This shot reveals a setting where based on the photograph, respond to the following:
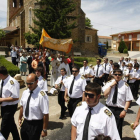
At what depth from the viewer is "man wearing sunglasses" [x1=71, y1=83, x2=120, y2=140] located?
92.7 inches

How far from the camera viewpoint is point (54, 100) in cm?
788

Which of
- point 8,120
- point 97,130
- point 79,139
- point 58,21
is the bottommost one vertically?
point 8,120

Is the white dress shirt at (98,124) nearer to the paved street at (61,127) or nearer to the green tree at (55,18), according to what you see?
the paved street at (61,127)

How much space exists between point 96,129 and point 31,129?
1.50m

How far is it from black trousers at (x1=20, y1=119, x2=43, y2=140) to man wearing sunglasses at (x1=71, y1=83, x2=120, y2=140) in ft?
3.36

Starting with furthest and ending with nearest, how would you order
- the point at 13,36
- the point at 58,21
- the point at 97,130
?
the point at 13,36, the point at 58,21, the point at 97,130

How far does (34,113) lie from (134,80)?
6320 mm

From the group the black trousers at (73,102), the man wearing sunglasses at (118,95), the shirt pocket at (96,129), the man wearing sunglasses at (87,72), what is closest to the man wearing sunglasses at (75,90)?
the black trousers at (73,102)

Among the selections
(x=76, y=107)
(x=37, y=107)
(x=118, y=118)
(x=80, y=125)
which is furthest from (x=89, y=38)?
(x=80, y=125)

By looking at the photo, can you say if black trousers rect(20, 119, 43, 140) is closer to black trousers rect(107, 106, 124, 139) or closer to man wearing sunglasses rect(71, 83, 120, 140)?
man wearing sunglasses rect(71, 83, 120, 140)

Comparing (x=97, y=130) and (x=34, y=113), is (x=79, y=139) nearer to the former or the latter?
(x=97, y=130)

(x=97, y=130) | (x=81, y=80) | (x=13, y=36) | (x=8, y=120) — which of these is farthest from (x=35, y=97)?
(x=13, y=36)

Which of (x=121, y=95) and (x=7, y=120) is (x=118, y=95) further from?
(x=7, y=120)

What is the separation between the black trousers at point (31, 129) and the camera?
10.5ft
